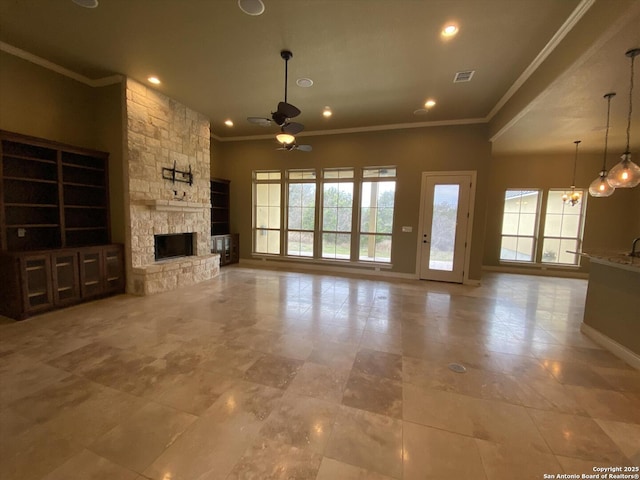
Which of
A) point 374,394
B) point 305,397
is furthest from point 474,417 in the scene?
point 305,397

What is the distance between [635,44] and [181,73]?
543 centimetres

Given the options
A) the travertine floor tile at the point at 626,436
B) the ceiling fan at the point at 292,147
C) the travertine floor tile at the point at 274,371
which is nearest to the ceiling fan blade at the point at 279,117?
the ceiling fan at the point at 292,147

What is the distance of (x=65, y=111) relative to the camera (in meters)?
4.23

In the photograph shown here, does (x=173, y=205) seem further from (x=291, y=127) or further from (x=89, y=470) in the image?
(x=89, y=470)

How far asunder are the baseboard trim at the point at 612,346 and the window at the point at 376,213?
3.59m

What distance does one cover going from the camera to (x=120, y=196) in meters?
4.45

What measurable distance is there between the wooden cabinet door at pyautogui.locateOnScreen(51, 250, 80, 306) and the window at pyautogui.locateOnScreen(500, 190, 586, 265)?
32.0ft

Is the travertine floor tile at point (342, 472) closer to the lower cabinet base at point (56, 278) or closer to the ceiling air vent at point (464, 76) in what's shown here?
the lower cabinet base at point (56, 278)

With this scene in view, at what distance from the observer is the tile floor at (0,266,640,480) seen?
1.53 metres

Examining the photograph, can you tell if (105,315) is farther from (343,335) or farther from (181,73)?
(181,73)

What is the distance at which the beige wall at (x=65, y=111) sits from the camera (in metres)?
3.66

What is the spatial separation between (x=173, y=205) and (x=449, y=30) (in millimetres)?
4973

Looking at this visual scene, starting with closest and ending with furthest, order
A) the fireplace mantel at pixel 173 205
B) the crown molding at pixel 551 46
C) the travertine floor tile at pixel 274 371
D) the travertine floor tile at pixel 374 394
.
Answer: the travertine floor tile at pixel 374 394
the travertine floor tile at pixel 274 371
the crown molding at pixel 551 46
the fireplace mantel at pixel 173 205

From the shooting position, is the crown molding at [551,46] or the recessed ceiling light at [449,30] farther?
the recessed ceiling light at [449,30]
